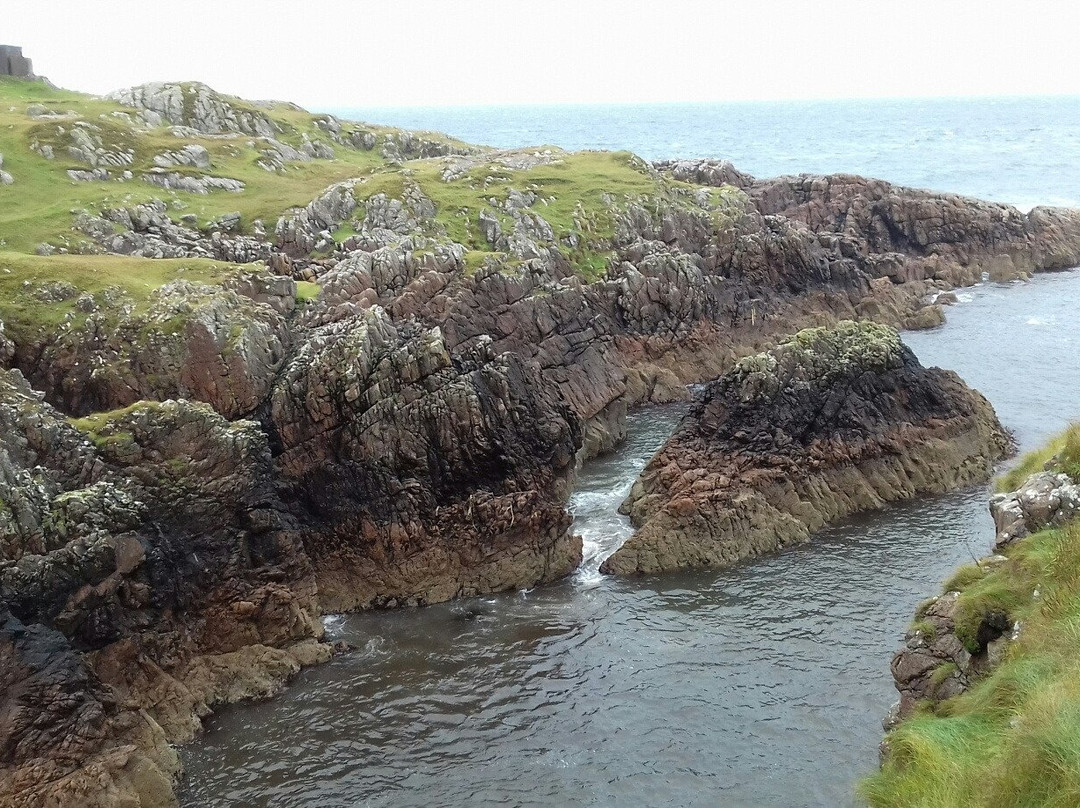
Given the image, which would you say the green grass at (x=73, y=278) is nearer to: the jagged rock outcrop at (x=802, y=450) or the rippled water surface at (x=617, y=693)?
the rippled water surface at (x=617, y=693)

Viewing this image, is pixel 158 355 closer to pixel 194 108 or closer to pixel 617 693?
pixel 617 693

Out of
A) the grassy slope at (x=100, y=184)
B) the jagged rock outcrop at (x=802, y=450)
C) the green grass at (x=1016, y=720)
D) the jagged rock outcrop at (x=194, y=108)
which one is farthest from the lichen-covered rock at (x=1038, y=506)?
the jagged rock outcrop at (x=194, y=108)

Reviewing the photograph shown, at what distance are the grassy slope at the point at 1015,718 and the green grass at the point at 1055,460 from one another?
2140 mm

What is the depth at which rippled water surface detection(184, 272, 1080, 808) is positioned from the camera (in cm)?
2119

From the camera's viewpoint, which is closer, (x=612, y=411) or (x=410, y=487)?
(x=410, y=487)

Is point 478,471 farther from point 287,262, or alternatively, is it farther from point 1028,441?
point 1028,441

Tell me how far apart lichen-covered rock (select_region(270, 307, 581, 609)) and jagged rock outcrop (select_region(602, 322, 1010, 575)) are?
3843 mm

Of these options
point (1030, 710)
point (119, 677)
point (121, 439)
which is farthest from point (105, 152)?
point (1030, 710)

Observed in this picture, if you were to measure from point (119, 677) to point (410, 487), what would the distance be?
422 inches

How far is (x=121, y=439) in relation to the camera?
89.1 feet

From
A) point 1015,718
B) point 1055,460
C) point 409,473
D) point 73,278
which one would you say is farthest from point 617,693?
point 73,278

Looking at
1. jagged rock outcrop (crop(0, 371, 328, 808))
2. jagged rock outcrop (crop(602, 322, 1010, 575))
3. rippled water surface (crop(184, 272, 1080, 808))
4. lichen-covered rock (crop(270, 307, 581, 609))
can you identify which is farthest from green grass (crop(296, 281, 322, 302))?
jagged rock outcrop (crop(602, 322, 1010, 575))

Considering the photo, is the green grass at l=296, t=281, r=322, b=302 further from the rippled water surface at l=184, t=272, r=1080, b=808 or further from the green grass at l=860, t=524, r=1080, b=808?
the green grass at l=860, t=524, r=1080, b=808

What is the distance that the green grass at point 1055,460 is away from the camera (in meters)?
17.6
